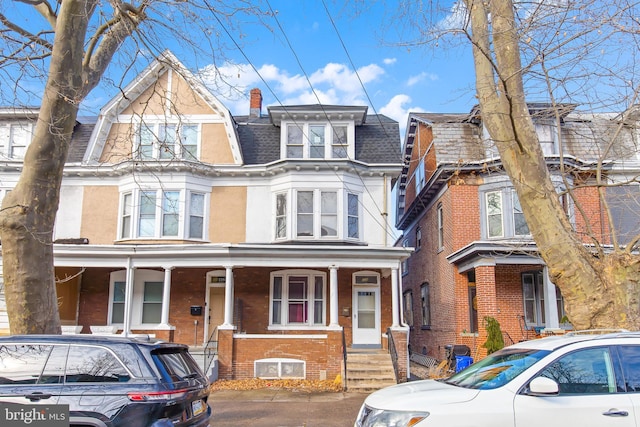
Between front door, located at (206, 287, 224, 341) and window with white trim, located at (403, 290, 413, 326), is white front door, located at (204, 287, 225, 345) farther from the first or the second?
window with white trim, located at (403, 290, 413, 326)

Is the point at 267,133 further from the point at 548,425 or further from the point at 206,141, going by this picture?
the point at 548,425

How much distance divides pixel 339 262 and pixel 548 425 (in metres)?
10.6

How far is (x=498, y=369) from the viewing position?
537 centimetres

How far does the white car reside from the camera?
4668 millimetres

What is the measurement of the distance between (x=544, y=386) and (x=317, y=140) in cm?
1415

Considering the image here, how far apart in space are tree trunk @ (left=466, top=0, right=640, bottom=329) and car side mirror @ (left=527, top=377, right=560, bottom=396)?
2.47 m

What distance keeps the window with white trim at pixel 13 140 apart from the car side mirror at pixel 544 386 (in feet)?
60.2

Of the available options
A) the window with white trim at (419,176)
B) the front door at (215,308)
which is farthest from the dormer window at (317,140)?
the front door at (215,308)

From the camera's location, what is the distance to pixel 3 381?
5.26m

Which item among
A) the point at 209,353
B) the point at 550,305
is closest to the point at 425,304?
the point at 550,305

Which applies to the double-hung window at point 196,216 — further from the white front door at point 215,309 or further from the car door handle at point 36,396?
the car door handle at point 36,396

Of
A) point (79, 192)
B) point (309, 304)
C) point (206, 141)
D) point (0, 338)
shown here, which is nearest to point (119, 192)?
point (79, 192)

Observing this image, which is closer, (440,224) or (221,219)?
(221,219)

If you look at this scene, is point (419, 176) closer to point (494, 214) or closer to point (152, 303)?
point (494, 214)
